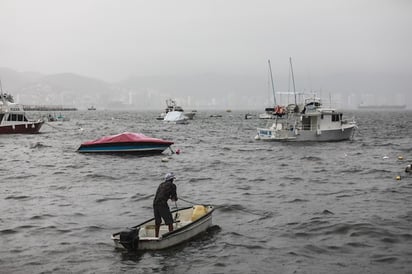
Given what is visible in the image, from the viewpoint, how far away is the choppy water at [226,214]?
53.2 feet

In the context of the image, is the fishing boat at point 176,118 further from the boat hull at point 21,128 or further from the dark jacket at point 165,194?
the dark jacket at point 165,194

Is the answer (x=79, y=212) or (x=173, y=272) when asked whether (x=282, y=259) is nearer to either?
(x=173, y=272)

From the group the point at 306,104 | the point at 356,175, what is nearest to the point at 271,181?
the point at 356,175

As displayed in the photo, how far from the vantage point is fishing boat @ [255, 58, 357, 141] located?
2224 inches

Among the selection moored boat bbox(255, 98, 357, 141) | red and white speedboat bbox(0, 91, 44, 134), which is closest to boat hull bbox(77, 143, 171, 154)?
moored boat bbox(255, 98, 357, 141)

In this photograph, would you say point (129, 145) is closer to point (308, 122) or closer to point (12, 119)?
point (308, 122)

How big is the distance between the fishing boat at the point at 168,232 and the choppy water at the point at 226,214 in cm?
32

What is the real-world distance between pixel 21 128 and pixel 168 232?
62723mm

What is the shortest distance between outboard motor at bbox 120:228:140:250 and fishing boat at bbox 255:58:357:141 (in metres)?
41.8

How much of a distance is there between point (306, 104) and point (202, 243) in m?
40.9

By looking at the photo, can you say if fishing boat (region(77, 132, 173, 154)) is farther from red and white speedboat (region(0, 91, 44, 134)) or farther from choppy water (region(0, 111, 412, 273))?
red and white speedboat (region(0, 91, 44, 134))

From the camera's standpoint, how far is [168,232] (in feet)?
56.7

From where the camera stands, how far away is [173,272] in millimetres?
15312

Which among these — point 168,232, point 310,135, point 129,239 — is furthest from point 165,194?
point 310,135
